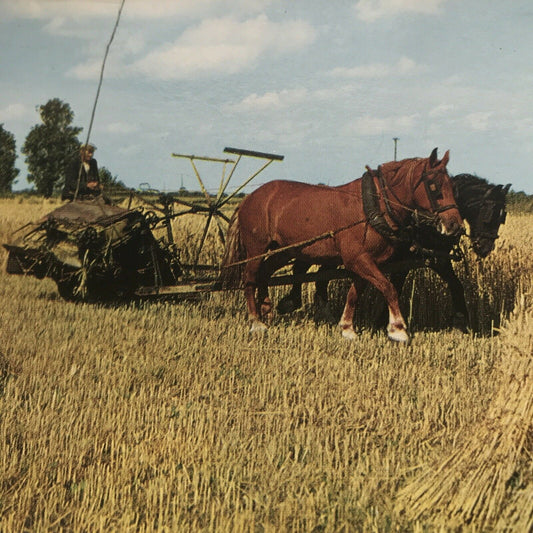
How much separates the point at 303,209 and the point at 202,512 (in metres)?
4.86

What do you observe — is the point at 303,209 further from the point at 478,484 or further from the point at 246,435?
the point at 478,484

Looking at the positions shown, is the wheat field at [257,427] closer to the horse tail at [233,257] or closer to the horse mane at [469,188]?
the horse tail at [233,257]

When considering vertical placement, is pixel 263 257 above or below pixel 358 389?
above

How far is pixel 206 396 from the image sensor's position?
5.25m

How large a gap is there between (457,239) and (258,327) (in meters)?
2.48

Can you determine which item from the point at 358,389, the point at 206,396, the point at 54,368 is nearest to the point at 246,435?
the point at 206,396

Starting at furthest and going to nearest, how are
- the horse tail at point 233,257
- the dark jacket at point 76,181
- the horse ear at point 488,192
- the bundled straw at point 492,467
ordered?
the dark jacket at point 76,181, the horse tail at point 233,257, the horse ear at point 488,192, the bundled straw at point 492,467

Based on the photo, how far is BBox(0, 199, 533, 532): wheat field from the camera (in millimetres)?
3170

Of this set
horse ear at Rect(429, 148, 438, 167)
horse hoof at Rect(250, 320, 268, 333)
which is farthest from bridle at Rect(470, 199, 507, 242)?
horse hoof at Rect(250, 320, 268, 333)

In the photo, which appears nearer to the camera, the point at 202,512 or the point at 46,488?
the point at 202,512

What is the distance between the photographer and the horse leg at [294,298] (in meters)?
8.95

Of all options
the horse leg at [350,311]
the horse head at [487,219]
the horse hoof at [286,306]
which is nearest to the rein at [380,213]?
the horse leg at [350,311]

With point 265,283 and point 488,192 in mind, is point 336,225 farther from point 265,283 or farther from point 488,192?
point 488,192

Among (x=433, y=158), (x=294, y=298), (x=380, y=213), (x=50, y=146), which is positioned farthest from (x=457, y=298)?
(x=50, y=146)
